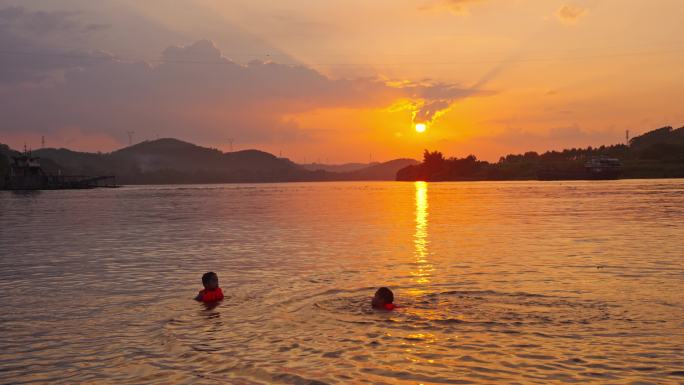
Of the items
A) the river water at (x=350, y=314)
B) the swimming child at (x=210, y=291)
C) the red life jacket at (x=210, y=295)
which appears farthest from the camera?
the red life jacket at (x=210, y=295)

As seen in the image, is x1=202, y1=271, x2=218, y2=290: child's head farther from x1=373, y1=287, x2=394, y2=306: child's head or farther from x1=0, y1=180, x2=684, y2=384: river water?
x1=373, y1=287, x2=394, y2=306: child's head

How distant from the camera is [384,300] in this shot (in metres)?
18.3

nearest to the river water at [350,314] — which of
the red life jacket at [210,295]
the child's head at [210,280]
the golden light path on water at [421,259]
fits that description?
the golden light path on water at [421,259]

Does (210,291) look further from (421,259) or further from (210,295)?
(421,259)

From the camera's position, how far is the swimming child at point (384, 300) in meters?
18.3

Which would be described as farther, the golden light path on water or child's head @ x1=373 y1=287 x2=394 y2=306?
the golden light path on water

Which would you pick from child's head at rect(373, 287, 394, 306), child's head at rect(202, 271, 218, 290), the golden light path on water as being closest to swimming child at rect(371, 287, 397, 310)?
child's head at rect(373, 287, 394, 306)

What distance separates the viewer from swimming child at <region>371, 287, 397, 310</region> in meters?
18.3

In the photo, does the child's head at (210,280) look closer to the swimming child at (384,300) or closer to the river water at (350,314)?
the river water at (350,314)

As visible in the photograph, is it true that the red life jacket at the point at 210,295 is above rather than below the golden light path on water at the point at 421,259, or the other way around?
above

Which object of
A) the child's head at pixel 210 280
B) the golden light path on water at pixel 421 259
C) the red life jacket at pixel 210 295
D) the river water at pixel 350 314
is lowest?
the golden light path on water at pixel 421 259

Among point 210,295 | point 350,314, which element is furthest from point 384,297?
point 210,295

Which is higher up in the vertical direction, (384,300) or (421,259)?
(384,300)

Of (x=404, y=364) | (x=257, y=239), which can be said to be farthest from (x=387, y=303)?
(x=257, y=239)
